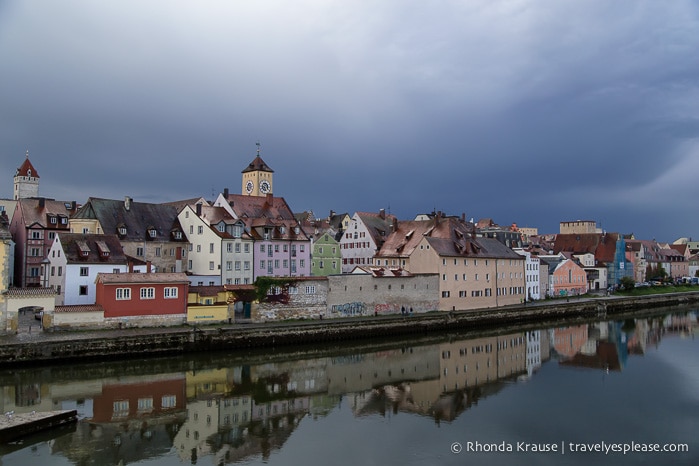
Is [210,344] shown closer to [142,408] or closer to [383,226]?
[142,408]

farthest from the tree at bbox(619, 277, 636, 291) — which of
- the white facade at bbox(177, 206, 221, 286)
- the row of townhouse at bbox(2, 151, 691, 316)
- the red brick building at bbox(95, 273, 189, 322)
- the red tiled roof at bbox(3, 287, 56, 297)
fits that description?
the red tiled roof at bbox(3, 287, 56, 297)

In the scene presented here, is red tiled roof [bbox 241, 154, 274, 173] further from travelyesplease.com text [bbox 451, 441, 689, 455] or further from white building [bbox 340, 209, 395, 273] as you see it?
travelyesplease.com text [bbox 451, 441, 689, 455]

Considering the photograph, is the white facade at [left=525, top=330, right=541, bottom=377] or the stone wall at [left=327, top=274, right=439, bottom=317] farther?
the stone wall at [left=327, top=274, right=439, bottom=317]

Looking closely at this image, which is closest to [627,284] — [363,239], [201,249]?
[363,239]

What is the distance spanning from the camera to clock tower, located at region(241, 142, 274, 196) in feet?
290

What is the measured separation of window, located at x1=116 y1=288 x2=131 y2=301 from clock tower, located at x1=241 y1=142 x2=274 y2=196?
164ft

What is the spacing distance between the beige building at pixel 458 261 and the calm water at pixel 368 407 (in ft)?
45.6

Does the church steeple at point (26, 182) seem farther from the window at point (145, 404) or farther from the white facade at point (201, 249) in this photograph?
the window at point (145, 404)

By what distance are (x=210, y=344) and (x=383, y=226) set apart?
34689 millimetres

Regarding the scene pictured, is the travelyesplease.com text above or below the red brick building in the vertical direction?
below

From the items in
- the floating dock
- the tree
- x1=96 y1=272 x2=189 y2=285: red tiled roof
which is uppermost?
x1=96 y1=272 x2=189 y2=285: red tiled roof

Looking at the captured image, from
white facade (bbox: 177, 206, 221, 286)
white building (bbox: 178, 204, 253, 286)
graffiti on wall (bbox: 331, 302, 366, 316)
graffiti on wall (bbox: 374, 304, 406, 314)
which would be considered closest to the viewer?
graffiti on wall (bbox: 331, 302, 366, 316)

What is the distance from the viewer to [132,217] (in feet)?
163

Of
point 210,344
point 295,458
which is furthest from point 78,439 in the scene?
point 210,344
